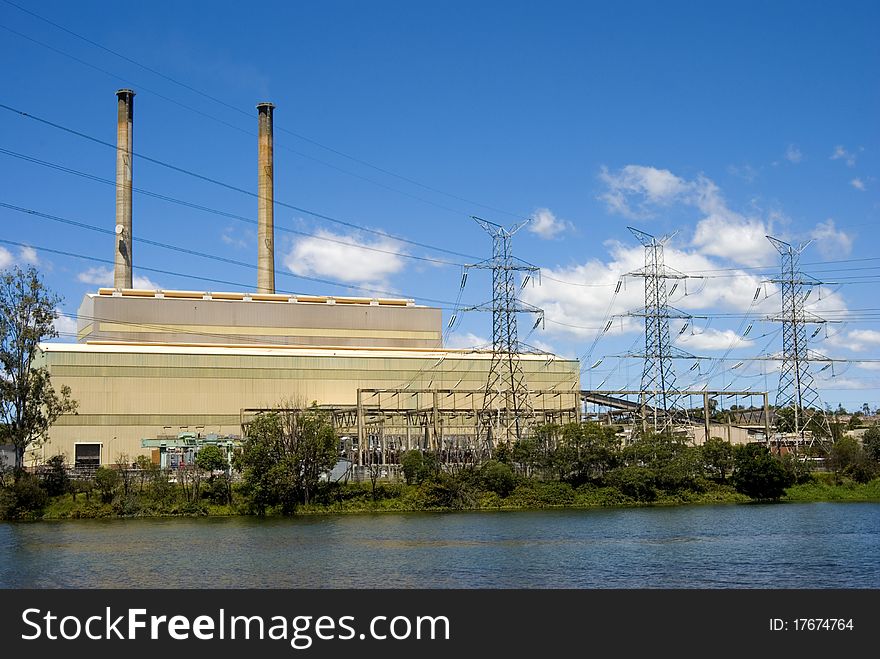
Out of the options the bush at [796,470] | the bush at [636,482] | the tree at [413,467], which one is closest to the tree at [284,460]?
the tree at [413,467]

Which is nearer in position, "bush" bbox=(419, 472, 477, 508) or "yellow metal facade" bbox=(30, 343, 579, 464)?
"bush" bbox=(419, 472, 477, 508)

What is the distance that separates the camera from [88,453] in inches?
2616

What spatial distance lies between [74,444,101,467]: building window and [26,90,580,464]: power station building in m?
0.13

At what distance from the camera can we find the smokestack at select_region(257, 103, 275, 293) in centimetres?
8038

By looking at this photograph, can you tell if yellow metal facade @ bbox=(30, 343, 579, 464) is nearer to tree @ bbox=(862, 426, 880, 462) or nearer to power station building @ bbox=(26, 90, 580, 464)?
power station building @ bbox=(26, 90, 580, 464)

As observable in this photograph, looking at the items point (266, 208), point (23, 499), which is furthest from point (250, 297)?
point (23, 499)

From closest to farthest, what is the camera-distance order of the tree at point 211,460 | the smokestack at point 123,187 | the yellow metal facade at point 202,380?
the tree at point 211,460, the yellow metal facade at point 202,380, the smokestack at point 123,187

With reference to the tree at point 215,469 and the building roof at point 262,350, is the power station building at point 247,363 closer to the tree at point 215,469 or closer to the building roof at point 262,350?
the building roof at point 262,350

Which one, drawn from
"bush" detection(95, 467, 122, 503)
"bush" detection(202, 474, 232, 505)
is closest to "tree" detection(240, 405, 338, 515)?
"bush" detection(202, 474, 232, 505)

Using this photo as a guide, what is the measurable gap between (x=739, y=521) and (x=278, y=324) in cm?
4626

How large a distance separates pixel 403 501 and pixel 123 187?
131 feet

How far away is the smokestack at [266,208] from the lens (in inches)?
3164

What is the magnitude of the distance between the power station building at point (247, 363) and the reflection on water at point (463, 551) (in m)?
19.1
